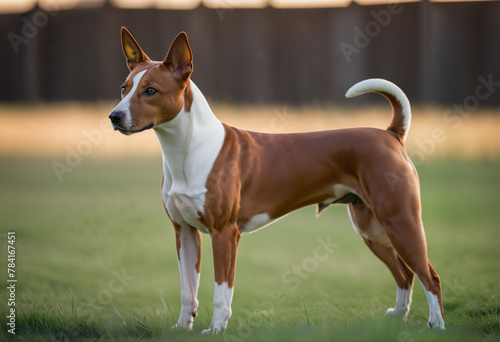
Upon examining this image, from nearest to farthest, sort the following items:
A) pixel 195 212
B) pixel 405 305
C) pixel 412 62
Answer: pixel 195 212
pixel 405 305
pixel 412 62

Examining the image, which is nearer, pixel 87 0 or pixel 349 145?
pixel 349 145

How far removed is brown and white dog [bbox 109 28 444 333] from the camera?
128 inches

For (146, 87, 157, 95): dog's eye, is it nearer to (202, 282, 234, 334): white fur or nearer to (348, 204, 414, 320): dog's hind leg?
(202, 282, 234, 334): white fur

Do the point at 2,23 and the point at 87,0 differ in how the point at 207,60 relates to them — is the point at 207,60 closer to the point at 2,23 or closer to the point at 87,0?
the point at 87,0

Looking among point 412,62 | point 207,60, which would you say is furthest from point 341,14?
point 207,60

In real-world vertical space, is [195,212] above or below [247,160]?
below

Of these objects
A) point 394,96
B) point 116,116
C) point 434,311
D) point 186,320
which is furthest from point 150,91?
point 434,311

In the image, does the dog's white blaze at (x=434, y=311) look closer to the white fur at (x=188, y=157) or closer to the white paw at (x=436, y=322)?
the white paw at (x=436, y=322)

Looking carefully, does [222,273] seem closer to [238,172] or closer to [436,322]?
[238,172]

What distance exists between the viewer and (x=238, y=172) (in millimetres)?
3443

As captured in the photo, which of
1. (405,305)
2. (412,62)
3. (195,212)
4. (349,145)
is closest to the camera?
(195,212)

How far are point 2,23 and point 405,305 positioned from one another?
20.6 ft

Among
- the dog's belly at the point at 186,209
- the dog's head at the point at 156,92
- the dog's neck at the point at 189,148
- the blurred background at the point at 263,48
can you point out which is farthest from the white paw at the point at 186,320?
the blurred background at the point at 263,48

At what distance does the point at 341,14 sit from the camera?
7.29 meters
